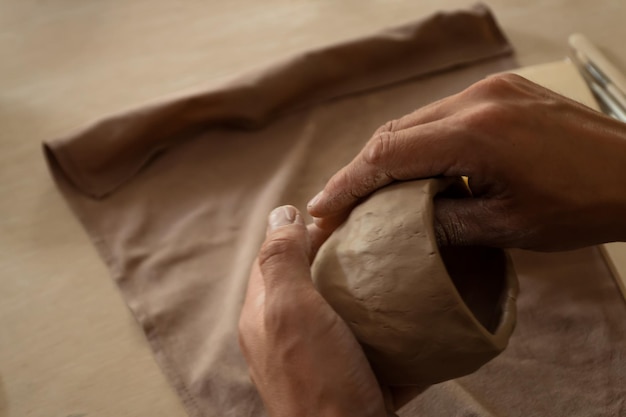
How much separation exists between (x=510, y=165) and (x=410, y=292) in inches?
7.6

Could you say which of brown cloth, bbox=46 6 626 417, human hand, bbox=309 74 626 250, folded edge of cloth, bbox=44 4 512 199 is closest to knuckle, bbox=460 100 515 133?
human hand, bbox=309 74 626 250

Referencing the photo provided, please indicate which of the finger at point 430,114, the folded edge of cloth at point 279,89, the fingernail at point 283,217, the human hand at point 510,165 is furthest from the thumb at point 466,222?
the folded edge of cloth at point 279,89

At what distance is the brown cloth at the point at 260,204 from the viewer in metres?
0.94

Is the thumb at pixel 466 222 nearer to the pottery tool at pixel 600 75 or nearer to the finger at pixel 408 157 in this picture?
the finger at pixel 408 157

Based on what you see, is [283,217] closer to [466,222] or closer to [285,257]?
[285,257]

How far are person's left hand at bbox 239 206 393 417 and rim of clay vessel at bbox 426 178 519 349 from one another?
15cm

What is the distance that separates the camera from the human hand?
2.32 ft

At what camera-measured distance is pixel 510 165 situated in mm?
706

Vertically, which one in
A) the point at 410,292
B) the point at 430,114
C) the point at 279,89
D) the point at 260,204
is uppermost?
the point at 430,114

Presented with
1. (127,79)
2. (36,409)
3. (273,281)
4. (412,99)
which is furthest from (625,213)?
(127,79)

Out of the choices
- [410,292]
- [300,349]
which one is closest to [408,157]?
[410,292]

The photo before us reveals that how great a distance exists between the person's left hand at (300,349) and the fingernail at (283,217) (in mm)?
50

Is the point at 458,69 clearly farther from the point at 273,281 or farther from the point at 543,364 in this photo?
the point at 273,281

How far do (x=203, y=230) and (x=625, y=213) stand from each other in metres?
0.69
